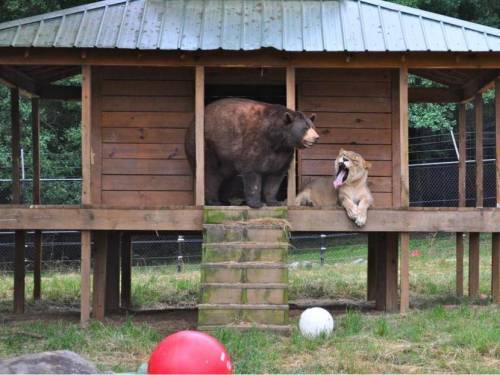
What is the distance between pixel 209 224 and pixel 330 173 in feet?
7.83

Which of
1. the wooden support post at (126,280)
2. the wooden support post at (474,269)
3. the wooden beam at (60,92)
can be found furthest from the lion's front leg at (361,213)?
the wooden beam at (60,92)

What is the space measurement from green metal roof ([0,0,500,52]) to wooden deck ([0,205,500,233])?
198cm

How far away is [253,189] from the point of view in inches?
407

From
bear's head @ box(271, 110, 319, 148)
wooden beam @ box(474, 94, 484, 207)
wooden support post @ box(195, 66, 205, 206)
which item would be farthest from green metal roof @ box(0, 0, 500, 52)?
wooden beam @ box(474, 94, 484, 207)

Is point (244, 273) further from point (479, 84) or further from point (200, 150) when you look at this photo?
point (479, 84)

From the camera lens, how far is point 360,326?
30.1ft

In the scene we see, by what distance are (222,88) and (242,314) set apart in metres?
4.79

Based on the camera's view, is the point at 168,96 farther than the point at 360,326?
Yes

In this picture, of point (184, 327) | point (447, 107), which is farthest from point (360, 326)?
point (447, 107)

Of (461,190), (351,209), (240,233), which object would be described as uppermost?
(461,190)

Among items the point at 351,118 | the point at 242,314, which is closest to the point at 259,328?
the point at 242,314

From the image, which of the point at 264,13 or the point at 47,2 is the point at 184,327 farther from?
the point at 47,2

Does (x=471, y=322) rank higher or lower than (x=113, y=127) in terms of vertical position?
lower

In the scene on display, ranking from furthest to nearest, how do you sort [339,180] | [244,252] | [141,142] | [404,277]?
[141,142], [339,180], [404,277], [244,252]
